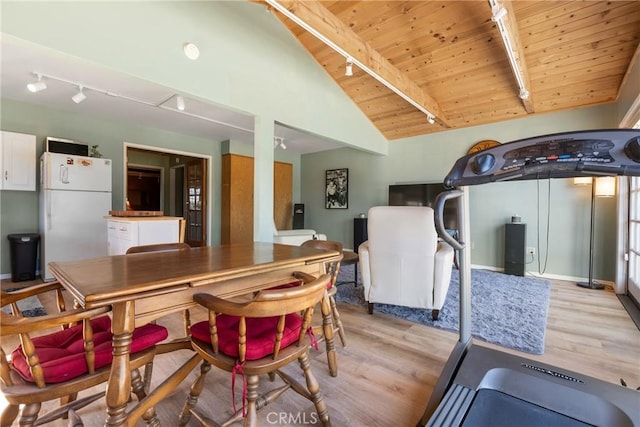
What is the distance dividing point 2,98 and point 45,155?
106 cm

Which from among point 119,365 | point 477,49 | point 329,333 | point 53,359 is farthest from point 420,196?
point 53,359

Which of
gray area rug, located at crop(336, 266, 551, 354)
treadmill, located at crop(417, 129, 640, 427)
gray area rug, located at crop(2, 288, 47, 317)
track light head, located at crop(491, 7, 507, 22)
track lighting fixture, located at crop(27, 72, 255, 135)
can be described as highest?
track light head, located at crop(491, 7, 507, 22)

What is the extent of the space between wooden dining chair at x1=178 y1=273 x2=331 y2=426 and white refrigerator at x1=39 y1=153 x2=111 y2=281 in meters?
3.90

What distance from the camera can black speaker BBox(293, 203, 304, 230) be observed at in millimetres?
7141

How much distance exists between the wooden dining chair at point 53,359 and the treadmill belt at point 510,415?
1331 millimetres

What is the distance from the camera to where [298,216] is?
7.17 meters

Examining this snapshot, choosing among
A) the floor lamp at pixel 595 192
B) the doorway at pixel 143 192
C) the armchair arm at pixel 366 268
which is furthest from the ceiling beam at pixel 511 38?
the doorway at pixel 143 192

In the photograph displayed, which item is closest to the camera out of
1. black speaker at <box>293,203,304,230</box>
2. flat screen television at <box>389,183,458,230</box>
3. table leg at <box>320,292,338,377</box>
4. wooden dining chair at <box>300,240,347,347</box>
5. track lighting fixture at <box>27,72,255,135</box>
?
table leg at <box>320,292,338,377</box>

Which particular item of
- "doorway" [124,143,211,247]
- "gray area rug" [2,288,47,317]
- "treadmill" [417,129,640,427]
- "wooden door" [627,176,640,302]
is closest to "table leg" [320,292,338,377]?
"treadmill" [417,129,640,427]

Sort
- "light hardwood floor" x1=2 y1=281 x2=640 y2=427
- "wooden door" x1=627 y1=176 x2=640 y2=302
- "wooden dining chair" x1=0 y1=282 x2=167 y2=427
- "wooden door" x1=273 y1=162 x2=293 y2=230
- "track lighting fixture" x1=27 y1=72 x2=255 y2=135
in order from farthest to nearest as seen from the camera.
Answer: "wooden door" x1=273 y1=162 x2=293 y2=230 < "wooden door" x1=627 y1=176 x2=640 y2=302 < "track lighting fixture" x1=27 y1=72 x2=255 y2=135 < "light hardwood floor" x1=2 y1=281 x2=640 y2=427 < "wooden dining chair" x1=0 y1=282 x2=167 y2=427

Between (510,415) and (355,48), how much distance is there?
3607 mm

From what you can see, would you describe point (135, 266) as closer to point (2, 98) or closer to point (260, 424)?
point (260, 424)

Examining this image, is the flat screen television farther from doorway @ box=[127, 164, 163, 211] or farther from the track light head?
doorway @ box=[127, 164, 163, 211]

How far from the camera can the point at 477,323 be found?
2504mm
